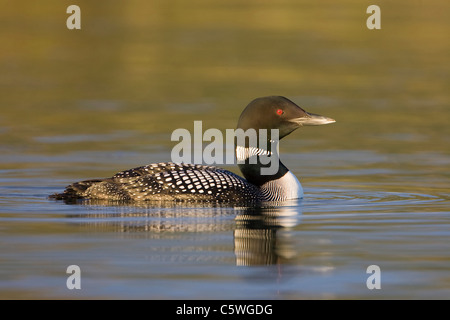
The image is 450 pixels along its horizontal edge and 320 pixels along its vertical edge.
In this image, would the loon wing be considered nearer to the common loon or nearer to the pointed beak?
the common loon

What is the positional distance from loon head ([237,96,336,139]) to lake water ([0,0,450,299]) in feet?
2.15

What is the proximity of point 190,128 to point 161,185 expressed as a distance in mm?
4017

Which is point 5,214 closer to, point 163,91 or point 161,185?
point 161,185

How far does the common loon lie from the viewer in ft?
26.5

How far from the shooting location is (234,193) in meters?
8.15

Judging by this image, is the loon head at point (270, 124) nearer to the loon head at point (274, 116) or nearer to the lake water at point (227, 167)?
the loon head at point (274, 116)

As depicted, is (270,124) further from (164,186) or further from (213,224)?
(213,224)

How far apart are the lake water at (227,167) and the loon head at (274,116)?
656mm

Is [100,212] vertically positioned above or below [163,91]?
below

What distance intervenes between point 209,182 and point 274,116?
0.80m

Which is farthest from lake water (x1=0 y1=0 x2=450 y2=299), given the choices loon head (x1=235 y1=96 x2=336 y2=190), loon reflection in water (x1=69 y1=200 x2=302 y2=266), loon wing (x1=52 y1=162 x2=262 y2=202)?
loon head (x1=235 y1=96 x2=336 y2=190)
